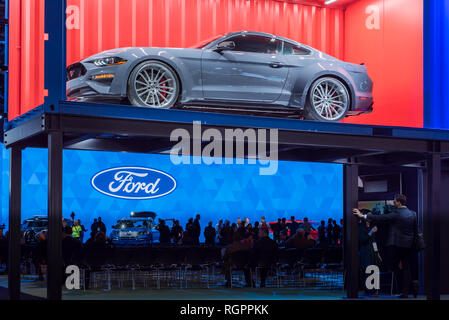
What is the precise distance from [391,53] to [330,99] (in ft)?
6.98

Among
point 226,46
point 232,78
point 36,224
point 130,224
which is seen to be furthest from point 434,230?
point 36,224

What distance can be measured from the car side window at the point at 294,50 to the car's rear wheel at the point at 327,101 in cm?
53

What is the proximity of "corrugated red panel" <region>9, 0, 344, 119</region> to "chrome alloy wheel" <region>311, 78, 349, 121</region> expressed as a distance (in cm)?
245

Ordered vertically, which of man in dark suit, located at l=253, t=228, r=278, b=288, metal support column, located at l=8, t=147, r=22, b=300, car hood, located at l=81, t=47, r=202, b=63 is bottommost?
man in dark suit, located at l=253, t=228, r=278, b=288

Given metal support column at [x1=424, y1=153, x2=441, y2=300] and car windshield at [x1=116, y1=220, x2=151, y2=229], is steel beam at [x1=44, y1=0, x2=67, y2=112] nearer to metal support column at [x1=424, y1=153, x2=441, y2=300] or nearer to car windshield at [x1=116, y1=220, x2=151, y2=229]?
metal support column at [x1=424, y1=153, x2=441, y2=300]

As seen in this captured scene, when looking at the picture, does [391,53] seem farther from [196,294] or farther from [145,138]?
[196,294]

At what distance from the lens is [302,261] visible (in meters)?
15.4

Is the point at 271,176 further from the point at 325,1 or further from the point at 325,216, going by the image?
the point at 325,1

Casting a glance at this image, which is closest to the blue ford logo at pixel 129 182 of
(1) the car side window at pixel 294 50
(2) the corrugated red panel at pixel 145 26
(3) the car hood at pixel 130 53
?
(2) the corrugated red panel at pixel 145 26

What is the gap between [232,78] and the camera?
10562 mm

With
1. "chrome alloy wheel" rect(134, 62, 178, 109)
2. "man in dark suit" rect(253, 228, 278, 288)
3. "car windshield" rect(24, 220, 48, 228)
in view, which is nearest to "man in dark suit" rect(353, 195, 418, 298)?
"chrome alloy wheel" rect(134, 62, 178, 109)

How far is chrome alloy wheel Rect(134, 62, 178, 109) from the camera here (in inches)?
384

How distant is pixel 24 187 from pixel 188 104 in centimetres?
2129
